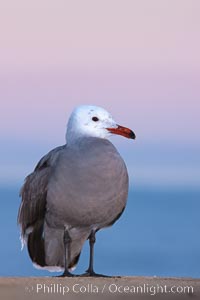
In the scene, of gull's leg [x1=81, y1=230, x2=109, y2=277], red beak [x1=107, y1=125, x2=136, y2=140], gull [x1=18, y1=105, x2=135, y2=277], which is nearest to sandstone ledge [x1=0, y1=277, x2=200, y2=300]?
gull [x1=18, y1=105, x2=135, y2=277]

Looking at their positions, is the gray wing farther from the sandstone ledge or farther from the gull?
the sandstone ledge

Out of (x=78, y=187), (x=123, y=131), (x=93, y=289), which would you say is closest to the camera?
(x=93, y=289)

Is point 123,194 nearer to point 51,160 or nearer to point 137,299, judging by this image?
point 51,160

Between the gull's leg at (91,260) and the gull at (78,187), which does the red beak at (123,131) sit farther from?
the gull's leg at (91,260)

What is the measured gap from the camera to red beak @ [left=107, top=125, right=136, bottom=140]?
411 inches

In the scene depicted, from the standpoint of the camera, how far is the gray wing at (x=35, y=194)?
420 inches

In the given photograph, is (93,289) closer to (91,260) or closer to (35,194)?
(91,260)

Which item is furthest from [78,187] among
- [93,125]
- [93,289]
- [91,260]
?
[93,289]

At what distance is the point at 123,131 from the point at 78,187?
0.88m

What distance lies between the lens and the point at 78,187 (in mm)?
10180

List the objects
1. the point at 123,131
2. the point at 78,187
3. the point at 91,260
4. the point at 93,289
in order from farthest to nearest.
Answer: the point at 91,260 → the point at 123,131 → the point at 78,187 → the point at 93,289

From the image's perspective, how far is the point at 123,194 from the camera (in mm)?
10352

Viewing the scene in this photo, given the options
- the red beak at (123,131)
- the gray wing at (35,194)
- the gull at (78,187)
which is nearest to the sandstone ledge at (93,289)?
the gull at (78,187)

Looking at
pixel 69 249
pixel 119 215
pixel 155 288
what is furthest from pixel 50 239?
pixel 155 288
